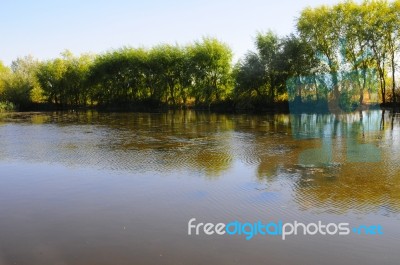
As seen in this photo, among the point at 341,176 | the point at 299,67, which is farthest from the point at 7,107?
the point at 341,176

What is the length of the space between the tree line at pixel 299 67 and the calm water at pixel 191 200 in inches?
1028

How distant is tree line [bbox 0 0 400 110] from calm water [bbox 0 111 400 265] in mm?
26115

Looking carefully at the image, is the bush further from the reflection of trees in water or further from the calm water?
the reflection of trees in water

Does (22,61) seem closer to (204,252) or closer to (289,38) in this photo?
(289,38)

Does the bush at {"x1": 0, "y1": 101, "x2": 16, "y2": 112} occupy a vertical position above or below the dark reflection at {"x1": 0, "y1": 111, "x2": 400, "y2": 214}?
above

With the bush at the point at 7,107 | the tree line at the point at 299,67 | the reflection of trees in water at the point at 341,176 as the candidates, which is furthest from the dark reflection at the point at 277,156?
the bush at the point at 7,107

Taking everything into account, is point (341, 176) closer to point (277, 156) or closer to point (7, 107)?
point (277, 156)

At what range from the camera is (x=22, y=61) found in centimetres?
9531

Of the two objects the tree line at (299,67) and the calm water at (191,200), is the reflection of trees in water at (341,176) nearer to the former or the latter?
the calm water at (191,200)

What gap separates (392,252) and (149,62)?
5911cm

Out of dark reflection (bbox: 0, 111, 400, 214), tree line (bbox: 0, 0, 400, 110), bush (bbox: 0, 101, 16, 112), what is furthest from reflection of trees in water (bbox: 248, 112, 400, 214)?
bush (bbox: 0, 101, 16, 112)

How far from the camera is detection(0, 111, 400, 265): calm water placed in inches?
226

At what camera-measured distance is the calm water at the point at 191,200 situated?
5.73 metres

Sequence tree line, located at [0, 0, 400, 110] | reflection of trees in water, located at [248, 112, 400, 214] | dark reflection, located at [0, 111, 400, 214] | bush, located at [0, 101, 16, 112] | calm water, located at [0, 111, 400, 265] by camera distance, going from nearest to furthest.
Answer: calm water, located at [0, 111, 400, 265]
reflection of trees in water, located at [248, 112, 400, 214]
dark reflection, located at [0, 111, 400, 214]
tree line, located at [0, 0, 400, 110]
bush, located at [0, 101, 16, 112]
